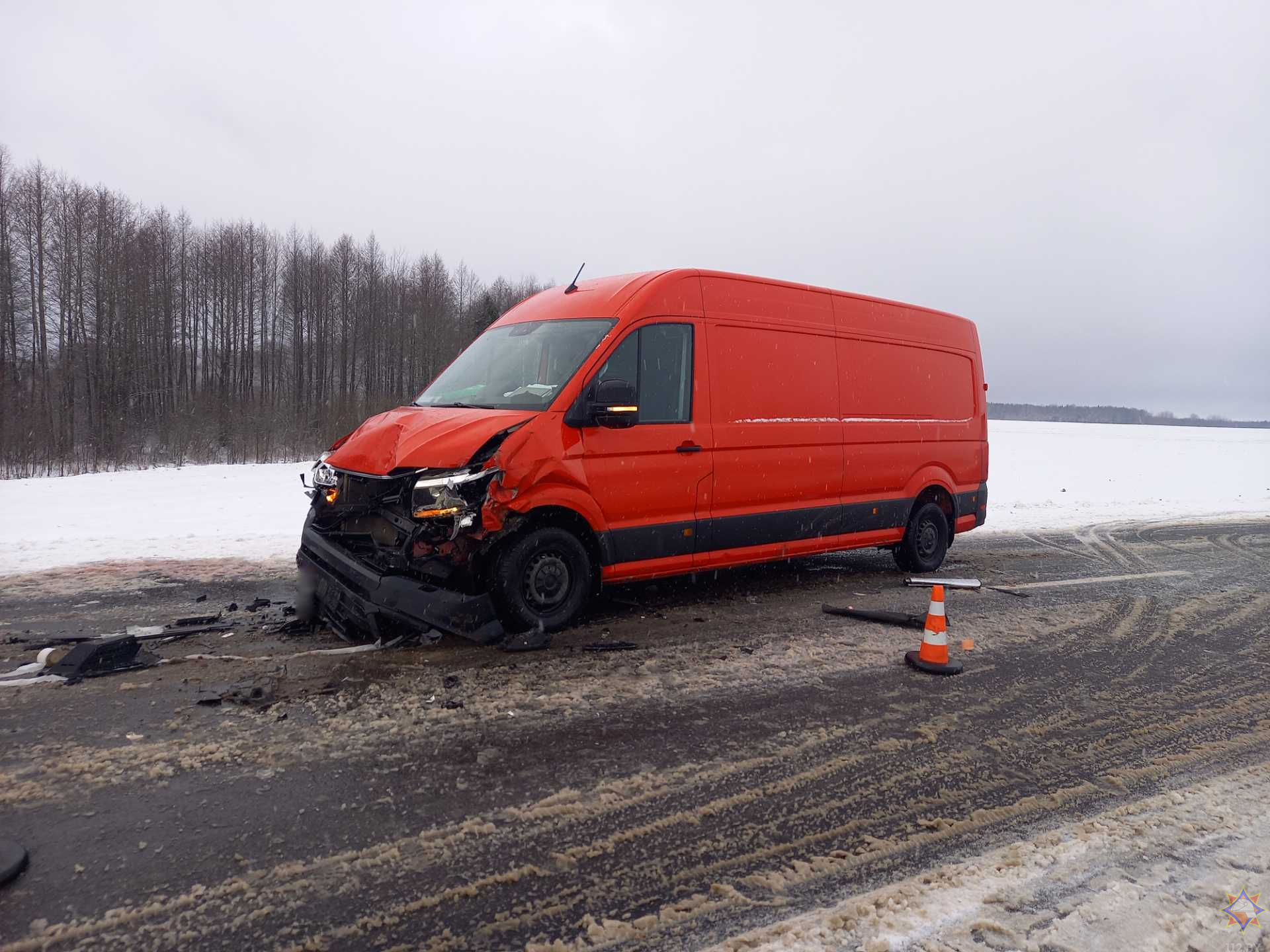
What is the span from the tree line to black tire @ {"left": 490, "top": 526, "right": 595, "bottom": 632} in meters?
23.0

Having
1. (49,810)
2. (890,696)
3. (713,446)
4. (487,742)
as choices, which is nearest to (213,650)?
(49,810)

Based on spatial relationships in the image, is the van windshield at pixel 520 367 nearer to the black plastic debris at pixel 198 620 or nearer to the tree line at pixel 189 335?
the black plastic debris at pixel 198 620

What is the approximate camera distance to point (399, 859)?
2.68m

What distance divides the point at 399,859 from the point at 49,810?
1473 millimetres

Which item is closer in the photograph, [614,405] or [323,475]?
[614,405]

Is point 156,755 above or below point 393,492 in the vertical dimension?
below

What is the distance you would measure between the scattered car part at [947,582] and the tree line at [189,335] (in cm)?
2227

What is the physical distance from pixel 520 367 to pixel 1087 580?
661cm

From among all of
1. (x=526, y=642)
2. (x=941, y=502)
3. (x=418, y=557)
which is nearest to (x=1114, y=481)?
(x=941, y=502)

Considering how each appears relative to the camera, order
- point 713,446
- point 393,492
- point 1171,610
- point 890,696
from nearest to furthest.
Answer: point 890,696
point 393,492
point 713,446
point 1171,610

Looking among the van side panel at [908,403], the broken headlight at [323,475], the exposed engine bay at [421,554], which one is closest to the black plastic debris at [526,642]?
the exposed engine bay at [421,554]

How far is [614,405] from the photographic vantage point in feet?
16.8

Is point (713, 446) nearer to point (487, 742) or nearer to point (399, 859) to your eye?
point (487, 742)

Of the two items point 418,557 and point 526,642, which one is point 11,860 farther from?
point 526,642
